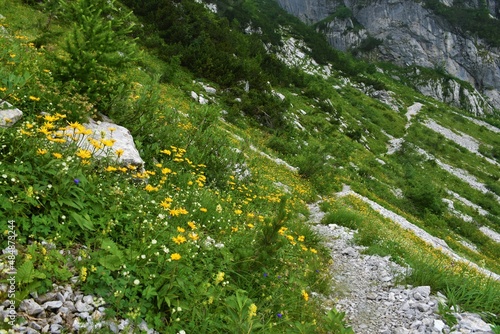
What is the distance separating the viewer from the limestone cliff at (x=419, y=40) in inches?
3888

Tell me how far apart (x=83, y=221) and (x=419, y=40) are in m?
121

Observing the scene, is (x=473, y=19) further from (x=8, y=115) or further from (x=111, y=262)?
(x=111, y=262)

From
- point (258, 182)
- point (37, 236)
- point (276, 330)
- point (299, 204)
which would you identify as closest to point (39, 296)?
point (37, 236)

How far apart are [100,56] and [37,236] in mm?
4689

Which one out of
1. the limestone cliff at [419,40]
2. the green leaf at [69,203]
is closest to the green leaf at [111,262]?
the green leaf at [69,203]

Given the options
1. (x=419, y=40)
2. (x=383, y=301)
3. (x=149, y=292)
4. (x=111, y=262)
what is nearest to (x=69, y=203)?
(x=111, y=262)

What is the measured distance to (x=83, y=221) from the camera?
349cm

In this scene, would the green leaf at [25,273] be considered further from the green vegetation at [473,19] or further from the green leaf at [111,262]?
the green vegetation at [473,19]

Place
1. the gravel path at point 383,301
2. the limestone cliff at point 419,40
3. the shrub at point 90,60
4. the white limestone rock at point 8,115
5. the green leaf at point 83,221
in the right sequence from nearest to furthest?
the green leaf at point 83,221, the white limestone rock at point 8,115, the gravel path at point 383,301, the shrub at point 90,60, the limestone cliff at point 419,40

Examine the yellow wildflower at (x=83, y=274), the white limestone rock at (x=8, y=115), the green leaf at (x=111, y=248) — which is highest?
the white limestone rock at (x=8, y=115)

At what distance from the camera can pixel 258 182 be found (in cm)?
1033

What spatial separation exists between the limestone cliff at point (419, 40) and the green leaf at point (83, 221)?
109183 mm

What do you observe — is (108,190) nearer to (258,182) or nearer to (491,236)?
(258,182)

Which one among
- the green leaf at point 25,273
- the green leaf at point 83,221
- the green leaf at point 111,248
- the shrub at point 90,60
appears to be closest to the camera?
the green leaf at point 25,273
